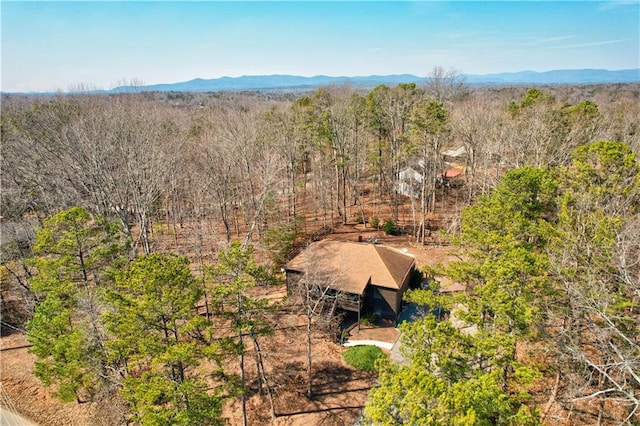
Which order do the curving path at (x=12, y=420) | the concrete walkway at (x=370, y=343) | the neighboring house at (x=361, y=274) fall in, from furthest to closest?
1. the neighboring house at (x=361, y=274)
2. the concrete walkway at (x=370, y=343)
3. the curving path at (x=12, y=420)

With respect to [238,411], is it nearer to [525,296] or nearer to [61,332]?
[61,332]

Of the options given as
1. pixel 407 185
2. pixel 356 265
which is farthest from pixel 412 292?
pixel 407 185

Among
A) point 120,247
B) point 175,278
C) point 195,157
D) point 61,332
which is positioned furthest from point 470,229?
point 195,157

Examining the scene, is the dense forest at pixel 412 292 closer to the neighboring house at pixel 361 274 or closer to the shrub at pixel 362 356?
the shrub at pixel 362 356

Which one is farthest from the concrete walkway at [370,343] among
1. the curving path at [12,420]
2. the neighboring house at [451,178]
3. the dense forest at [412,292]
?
the neighboring house at [451,178]

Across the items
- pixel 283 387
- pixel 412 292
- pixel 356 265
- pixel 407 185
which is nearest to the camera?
pixel 412 292

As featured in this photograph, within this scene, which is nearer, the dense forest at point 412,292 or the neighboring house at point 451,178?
the dense forest at point 412,292

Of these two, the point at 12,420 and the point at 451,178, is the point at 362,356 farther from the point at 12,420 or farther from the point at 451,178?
the point at 451,178

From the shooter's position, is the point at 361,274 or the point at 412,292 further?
the point at 361,274
